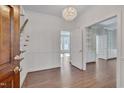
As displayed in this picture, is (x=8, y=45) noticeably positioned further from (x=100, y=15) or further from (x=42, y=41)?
(x=42, y=41)

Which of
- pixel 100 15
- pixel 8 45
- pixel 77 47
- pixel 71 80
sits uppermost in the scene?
pixel 100 15

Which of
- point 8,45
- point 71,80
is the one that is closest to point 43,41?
point 71,80

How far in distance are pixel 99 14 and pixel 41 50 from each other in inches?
109

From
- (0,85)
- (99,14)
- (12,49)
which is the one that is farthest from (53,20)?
(0,85)

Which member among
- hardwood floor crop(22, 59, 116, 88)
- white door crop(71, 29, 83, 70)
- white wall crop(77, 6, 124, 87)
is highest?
white wall crop(77, 6, 124, 87)

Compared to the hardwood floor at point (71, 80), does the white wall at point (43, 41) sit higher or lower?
higher

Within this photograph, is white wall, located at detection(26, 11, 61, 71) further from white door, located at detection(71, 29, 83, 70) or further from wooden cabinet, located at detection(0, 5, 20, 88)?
wooden cabinet, located at detection(0, 5, 20, 88)

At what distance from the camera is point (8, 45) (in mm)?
1347

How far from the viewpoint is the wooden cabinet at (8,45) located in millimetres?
1217

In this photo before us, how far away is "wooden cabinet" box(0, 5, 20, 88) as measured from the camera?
122 centimetres

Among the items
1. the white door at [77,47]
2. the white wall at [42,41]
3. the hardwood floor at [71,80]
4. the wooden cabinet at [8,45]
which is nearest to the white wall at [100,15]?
the white door at [77,47]

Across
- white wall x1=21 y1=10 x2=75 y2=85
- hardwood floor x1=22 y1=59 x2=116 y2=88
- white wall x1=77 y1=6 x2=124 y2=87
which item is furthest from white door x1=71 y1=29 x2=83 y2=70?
hardwood floor x1=22 y1=59 x2=116 y2=88

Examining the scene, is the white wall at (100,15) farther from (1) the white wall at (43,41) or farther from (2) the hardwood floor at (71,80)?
(1) the white wall at (43,41)
